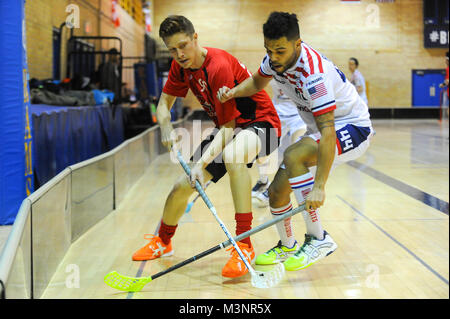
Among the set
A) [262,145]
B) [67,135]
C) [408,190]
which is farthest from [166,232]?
[408,190]

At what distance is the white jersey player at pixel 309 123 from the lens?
2.39 m

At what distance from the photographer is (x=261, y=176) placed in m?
5.05

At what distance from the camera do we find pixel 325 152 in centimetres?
242

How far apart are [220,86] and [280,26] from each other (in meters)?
0.55

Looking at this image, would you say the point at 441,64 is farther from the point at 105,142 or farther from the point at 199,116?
the point at 105,142

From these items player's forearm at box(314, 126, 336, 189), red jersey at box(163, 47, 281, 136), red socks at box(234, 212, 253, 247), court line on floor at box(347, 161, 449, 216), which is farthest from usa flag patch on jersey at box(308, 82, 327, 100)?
court line on floor at box(347, 161, 449, 216)

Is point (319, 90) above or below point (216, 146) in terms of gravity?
above

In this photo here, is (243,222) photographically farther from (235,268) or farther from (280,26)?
(280,26)

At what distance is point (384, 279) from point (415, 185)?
10.6 feet

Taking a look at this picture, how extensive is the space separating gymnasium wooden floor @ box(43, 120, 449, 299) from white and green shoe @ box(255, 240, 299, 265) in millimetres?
183

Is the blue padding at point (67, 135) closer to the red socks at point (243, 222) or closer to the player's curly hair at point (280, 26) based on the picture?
the red socks at point (243, 222)

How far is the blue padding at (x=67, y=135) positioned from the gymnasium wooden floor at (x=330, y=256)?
0.70m

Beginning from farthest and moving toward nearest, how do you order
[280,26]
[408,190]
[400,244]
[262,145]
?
[408,190]
[400,244]
[262,145]
[280,26]

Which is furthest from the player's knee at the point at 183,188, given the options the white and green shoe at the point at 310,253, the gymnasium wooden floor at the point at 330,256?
the white and green shoe at the point at 310,253
